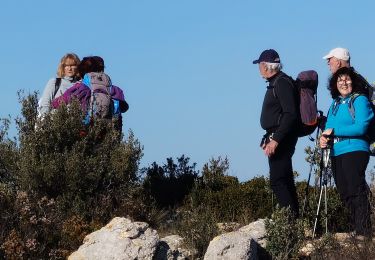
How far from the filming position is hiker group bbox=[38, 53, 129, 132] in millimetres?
11430

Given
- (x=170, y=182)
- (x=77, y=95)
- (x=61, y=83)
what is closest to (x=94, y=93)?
(x=77, y=95)

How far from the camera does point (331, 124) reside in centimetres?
966

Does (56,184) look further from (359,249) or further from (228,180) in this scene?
(359,249)

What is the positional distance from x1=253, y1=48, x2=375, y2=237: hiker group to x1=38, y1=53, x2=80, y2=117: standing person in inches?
116

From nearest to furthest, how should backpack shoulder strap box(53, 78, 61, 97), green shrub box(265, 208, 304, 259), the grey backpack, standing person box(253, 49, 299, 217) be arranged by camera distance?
1. green shrub box(265, 208, 304, 259)
2. standing person box(253, 49, 299, 217)
3. the grey backpack
4. backpack shoulder strap box(53, 78, 61, 97)

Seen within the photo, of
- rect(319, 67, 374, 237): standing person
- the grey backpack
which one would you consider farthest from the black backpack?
the grey backpack

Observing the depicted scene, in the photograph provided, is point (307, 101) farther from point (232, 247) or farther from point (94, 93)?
point (94, 93)

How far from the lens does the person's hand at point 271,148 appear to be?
30.8ft

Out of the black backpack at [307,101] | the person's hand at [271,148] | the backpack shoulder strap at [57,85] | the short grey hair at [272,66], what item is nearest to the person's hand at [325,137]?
the black backpack at [307,101]

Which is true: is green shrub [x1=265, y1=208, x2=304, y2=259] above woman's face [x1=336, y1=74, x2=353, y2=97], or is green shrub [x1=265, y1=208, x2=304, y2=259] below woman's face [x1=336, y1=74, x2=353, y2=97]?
below

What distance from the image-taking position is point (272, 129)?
31.6 ft

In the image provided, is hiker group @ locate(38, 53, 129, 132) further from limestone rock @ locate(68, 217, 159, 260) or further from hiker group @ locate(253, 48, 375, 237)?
limestone rock @ locate(68, 217, 159, 260)

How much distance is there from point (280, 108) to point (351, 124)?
2.62 feet

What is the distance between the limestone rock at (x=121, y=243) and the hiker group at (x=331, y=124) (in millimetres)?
1674
